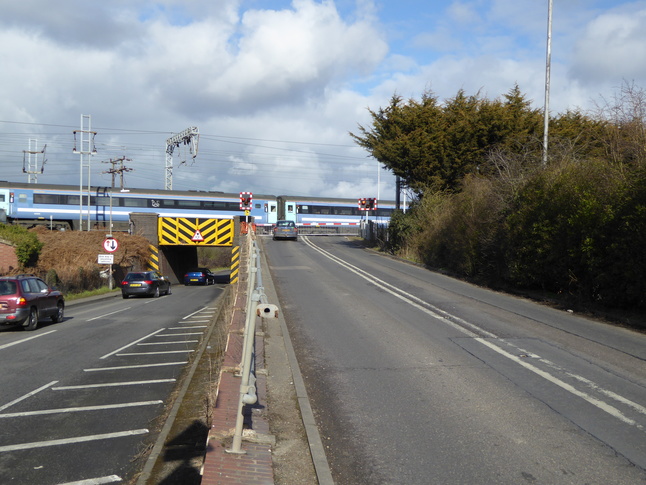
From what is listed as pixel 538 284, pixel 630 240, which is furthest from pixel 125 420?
pixel 538 284

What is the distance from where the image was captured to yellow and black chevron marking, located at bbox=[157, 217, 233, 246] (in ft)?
118

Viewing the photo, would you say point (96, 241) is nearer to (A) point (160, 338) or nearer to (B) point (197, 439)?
(A) point (160, 338)

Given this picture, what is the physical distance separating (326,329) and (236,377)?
579 cm

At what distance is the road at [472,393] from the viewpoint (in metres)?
5.51

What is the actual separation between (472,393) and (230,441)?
3.66 m

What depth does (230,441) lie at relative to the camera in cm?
558

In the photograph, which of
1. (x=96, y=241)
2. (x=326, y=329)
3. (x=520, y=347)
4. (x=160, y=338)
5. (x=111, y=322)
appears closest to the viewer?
(x=520, y=347)

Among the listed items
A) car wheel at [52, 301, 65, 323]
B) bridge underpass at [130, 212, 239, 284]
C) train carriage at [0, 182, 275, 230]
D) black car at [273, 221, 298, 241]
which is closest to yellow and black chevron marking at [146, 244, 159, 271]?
bridge underpass at [130, 212, 239, 284]

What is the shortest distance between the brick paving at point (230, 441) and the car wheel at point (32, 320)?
10859mm

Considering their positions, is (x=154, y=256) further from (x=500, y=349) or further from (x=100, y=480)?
(x=100, y=480)

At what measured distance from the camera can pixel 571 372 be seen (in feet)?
29.1

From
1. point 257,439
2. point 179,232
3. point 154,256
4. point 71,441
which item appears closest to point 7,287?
point 71,441

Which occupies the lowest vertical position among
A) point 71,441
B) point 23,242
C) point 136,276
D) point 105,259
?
point 136,276

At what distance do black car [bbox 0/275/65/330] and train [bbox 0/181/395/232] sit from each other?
24483 mm
